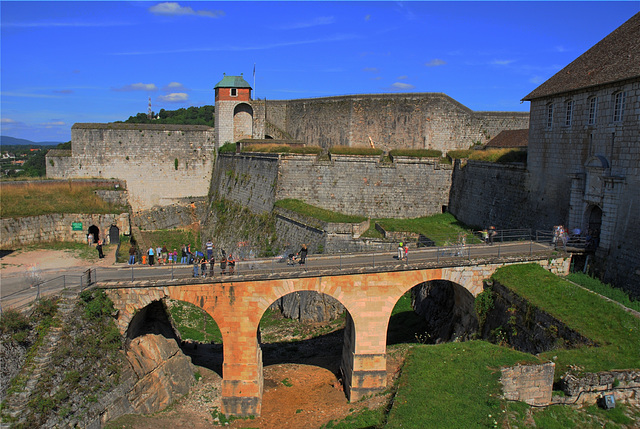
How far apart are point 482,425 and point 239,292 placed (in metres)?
9.20

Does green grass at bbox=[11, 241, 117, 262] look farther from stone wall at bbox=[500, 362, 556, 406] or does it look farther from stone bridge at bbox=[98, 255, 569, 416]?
stone wall at bbox=[500, 362, 556, 406]

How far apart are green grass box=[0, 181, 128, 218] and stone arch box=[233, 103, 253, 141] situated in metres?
10.9

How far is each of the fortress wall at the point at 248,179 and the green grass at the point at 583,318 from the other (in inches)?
636

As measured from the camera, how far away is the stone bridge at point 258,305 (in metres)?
17.2

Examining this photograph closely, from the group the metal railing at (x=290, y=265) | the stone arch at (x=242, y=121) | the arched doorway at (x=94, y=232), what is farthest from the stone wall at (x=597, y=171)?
the arched doorway at (x=94, y=232)

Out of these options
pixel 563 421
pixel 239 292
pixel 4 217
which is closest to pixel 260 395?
pixel 239 292

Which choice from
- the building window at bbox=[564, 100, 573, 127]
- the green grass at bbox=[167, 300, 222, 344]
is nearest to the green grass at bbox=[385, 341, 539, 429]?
the building window at bbox=[564, 100, 573, 127]

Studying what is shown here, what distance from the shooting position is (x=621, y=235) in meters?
17.6

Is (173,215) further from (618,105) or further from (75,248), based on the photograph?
(618,105)

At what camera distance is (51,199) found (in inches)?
1204

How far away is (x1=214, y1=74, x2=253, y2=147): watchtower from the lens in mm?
37875

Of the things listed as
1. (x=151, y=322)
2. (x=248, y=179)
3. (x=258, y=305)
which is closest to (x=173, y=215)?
(x=248, y=179)

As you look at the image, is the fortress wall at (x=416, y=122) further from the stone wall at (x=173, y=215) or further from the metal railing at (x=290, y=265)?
the stone wall at (x=173, y=215)

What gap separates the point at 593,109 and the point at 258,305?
604 inches
